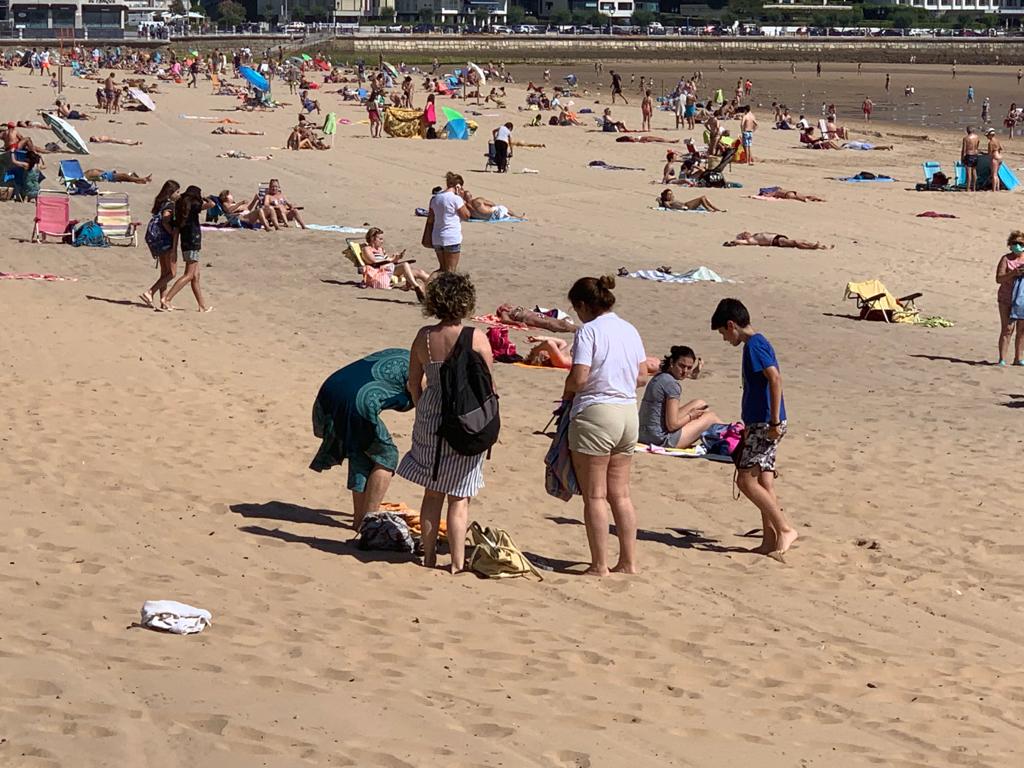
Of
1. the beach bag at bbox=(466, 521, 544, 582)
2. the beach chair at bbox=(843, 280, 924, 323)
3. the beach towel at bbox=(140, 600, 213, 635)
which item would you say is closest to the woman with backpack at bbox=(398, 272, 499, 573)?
the beach bag at bbox=(466, 521, 544, 582)

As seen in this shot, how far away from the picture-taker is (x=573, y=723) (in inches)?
197

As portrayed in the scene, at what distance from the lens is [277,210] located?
19.4m

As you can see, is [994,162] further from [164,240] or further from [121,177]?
[164,240]

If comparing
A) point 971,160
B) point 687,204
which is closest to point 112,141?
point 687,204

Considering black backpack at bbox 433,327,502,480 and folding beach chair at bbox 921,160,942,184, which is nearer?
black backpack at bbox 433,327,502,480

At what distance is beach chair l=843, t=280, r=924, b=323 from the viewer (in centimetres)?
1509

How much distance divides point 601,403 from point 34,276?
9.59 meters

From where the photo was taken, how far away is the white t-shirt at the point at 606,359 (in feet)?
21.6

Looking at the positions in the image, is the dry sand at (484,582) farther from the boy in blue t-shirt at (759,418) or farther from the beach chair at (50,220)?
the beach chair at (50,220)

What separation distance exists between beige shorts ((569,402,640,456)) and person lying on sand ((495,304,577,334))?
7187 mm

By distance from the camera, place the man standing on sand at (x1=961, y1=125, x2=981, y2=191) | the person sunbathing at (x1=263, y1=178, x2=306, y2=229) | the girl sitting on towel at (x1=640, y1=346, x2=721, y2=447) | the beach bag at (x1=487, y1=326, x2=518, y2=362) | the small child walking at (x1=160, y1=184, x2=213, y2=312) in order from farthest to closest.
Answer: the man standing on sand at (x1=961, y1=125, x2=981, y2=191)
the person sunbathing at (x1=263, y1=178, x2=306, y2=229)
the small child walking at (x1=160, y1=184, x2=213, y2=312)
the beach bag at (x1=487, y1=326, x2=518, y2=362)
the girl sitting on towel at (x1=640, y1=346, x2=721, y2=447)

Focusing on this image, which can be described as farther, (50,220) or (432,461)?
(50,220)

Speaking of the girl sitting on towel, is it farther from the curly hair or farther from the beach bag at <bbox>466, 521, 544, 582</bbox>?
the curly hair

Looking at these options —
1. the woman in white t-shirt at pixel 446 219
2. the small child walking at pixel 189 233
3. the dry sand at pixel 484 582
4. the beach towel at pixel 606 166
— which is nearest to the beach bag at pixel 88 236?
the dry sand at pixel 484 582
